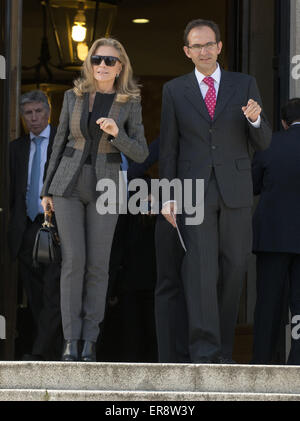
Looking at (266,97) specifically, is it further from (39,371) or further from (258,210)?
(39,371)

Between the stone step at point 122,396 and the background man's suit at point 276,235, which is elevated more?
the background man's suit at point 276,235

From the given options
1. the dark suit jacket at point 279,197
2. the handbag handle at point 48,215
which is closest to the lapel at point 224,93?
the dark suit jacket at point 279,197

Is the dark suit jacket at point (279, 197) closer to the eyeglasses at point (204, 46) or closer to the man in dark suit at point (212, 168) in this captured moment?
the man in dark suit at point (212, 168)

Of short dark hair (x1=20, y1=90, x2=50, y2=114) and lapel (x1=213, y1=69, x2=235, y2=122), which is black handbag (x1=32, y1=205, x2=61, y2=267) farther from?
short dark hair (x1=20, y1=90, x2=50, y2=114)

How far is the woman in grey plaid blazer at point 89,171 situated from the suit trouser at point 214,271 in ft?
1.38

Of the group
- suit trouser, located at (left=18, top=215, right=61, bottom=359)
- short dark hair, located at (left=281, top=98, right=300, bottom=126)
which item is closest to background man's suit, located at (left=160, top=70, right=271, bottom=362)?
short dark hair, located at (left=281, top=98, right=300, bottom=126)

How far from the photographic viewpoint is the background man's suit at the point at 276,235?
6992 mm

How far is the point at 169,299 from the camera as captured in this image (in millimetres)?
6477

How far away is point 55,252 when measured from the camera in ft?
21.2

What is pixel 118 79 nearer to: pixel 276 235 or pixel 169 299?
pixel 169 299

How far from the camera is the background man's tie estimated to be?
750 cm

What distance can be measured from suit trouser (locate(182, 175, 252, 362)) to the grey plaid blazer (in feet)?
1.47

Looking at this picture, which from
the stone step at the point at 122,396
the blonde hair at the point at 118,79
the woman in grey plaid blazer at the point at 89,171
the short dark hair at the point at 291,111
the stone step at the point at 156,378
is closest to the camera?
the stone step at the point at 122,396

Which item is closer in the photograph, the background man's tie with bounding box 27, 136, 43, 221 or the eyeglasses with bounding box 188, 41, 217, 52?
the eyeglasses with bounding box 188, 41, 217, 52
